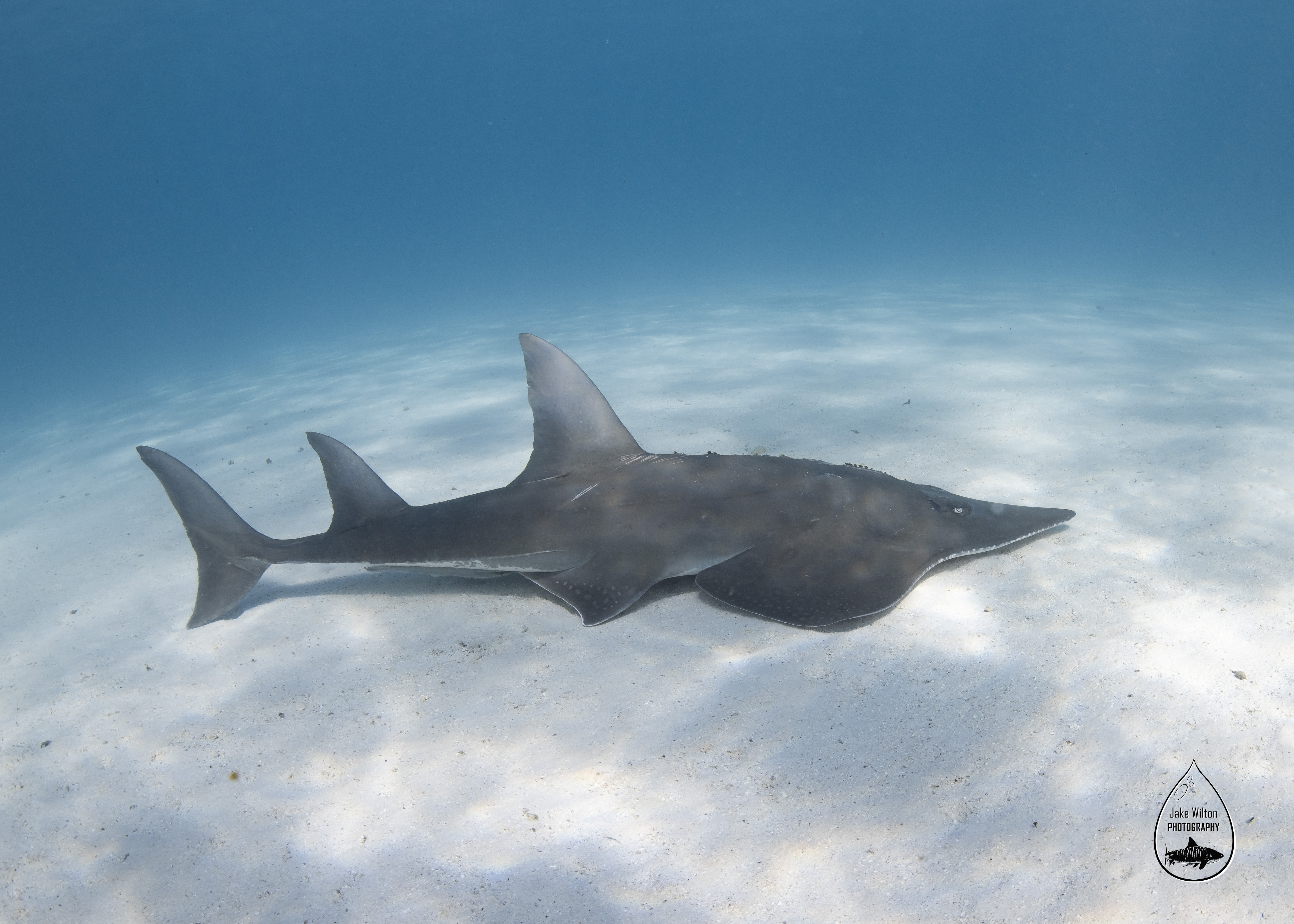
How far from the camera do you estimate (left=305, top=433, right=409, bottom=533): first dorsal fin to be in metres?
3.83

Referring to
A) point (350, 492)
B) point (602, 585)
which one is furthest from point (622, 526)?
point (350, 492)

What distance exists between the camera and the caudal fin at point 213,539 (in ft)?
12.6

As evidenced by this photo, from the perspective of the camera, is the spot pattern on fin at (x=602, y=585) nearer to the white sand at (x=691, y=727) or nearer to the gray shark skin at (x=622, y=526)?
the gray shark skin at (x=622, y=526)

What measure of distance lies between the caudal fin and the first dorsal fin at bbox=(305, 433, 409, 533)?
1.72 ft

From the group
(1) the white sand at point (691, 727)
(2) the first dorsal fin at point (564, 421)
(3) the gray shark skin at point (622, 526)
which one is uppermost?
(2) the first dorsal fin at point (564, 421)

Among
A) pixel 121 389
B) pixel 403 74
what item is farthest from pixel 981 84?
pixel 121 389

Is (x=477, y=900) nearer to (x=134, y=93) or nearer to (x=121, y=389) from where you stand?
(x=121, y=389)

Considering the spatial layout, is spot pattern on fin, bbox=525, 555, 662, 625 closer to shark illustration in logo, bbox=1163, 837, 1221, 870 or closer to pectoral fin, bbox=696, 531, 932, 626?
pectoral fin, bbox=696, 531, 932, 626

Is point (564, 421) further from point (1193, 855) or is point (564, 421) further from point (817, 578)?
point (1193, 855)

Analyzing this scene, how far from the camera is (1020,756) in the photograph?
2148mm
